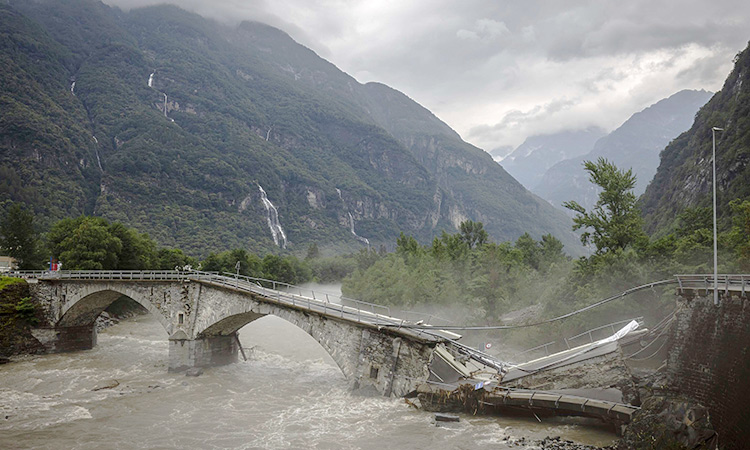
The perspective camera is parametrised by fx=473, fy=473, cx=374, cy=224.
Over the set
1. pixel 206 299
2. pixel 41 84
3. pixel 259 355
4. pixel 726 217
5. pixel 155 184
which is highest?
pixel 41 84

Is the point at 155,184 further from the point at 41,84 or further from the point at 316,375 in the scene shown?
the point at 316,375

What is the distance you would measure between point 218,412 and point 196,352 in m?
11.1

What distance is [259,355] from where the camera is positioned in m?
41.7

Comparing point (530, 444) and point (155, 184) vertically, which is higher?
point (155, 184)

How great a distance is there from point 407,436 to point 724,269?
24974mm

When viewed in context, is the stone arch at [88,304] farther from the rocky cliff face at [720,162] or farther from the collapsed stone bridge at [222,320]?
the rocky cliff face at [720,162]

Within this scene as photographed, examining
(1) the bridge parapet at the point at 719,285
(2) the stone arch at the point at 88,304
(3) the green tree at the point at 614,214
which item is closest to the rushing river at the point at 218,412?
(2) the stone arch at the point at 88,304

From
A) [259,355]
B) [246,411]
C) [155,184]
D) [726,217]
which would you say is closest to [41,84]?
[155,184]

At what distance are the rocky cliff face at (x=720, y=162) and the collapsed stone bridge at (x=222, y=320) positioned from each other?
40831 mm

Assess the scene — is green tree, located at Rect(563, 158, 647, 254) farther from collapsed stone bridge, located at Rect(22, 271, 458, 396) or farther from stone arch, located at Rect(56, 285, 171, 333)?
stone arch, located at Rect(56, 285, 171, 333)

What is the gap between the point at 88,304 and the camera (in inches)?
1799

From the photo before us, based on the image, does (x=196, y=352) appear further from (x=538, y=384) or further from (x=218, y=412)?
(x=538, y=384)

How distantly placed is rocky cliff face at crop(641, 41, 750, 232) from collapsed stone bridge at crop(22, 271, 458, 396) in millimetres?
40831

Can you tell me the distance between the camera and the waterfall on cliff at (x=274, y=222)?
166250 mm
